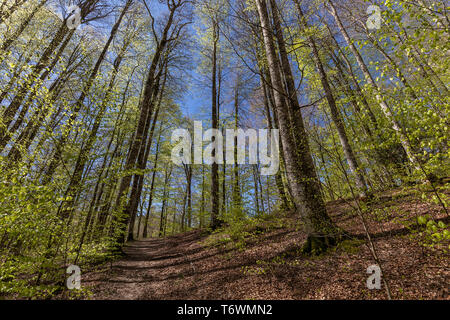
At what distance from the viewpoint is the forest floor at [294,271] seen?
2.73m

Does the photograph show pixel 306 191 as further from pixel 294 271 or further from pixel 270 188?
pixel 270 188

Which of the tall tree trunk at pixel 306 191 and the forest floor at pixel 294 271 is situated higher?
the tall tree trunk at pixel 306 191

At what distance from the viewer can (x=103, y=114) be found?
3898 mm

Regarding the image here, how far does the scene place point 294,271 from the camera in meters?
3.60

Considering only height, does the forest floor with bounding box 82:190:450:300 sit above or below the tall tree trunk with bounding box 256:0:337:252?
below

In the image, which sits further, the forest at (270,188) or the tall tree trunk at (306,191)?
the tall tree trunk at (306,191)

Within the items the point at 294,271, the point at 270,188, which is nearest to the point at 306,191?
the point at 294,271

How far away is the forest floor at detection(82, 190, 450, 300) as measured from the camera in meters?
2.73

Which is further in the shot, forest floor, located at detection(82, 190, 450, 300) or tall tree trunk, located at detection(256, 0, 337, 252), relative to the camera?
tall tree trunk, located at detection(256, 0, 337, 252)

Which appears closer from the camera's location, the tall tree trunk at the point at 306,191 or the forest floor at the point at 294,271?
the forest floor at the point at 294,271
